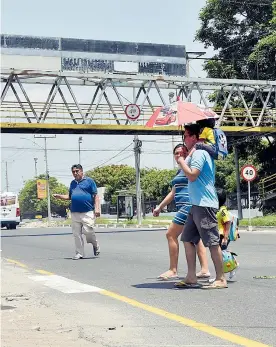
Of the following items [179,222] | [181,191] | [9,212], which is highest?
[181,191]

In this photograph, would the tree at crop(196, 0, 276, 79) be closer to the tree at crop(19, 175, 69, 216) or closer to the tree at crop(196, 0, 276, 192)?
the tree at crop(196, 0, 276, 192)

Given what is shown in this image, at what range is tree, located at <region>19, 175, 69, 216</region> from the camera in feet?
409

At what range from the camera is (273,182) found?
43.2 metres

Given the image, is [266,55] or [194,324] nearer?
[194,324]

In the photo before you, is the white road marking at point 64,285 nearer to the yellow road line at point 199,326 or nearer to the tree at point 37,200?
the yellow road line at point 199,326

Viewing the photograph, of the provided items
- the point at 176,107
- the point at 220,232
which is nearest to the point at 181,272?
the point at 220,232

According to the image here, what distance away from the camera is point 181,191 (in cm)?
957

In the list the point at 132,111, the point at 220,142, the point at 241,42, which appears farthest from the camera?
the point at 241,42

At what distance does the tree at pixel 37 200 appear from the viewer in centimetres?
12462

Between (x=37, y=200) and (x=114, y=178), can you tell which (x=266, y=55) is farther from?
(x=37, y=200)

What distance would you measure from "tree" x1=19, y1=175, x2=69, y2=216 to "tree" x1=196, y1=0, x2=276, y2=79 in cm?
7539

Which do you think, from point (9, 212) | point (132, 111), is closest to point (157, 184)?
point (9, 212)

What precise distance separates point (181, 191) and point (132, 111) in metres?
26.3

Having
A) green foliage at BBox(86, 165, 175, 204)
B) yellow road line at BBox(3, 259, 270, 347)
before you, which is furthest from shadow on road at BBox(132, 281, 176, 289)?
green foliage at BBox(86, 165, 175, 204)
